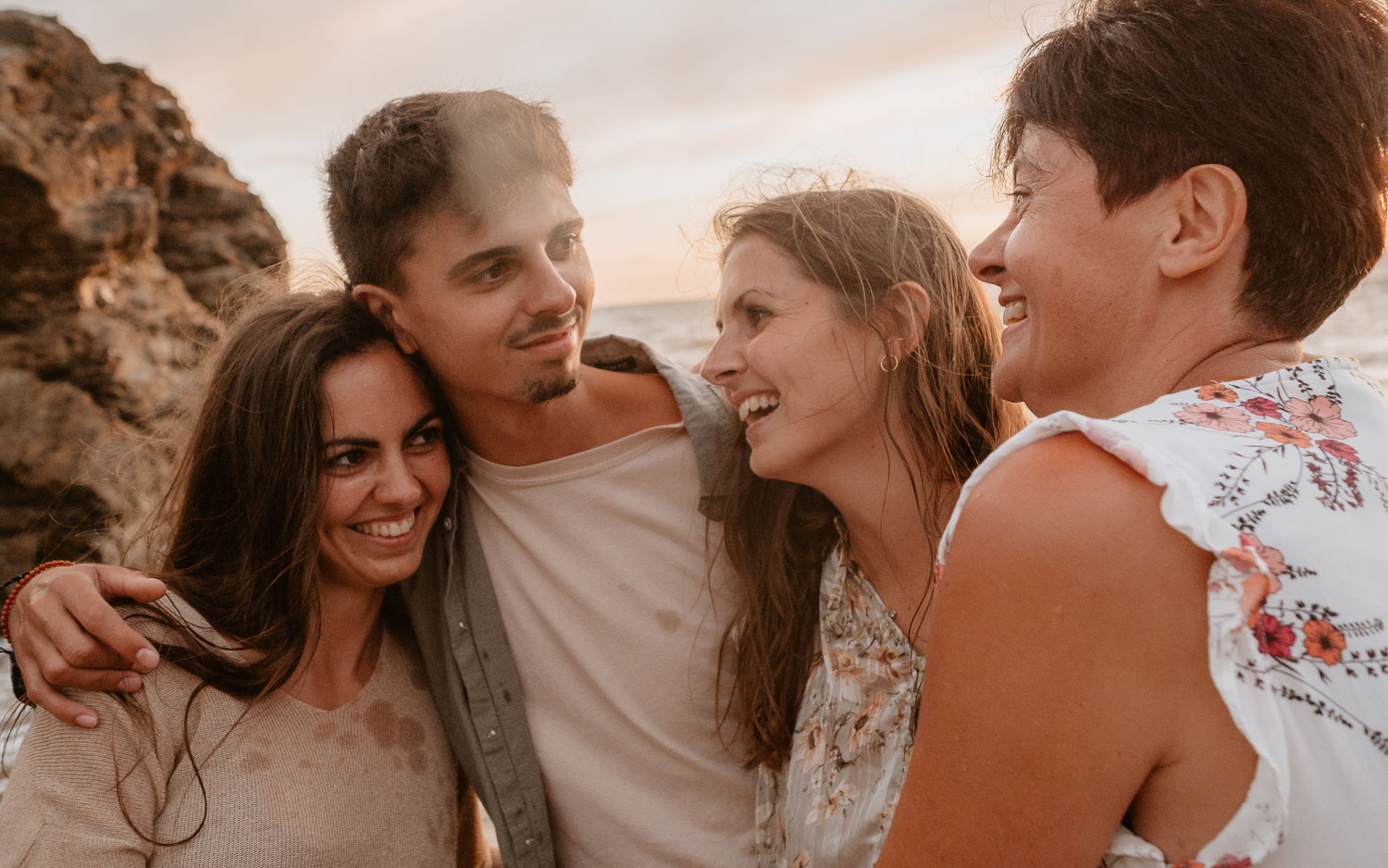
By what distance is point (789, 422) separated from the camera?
2.49 metres

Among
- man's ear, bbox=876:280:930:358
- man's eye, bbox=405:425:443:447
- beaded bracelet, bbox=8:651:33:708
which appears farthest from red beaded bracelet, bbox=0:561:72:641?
man's ear, bbox=876:280:930:358

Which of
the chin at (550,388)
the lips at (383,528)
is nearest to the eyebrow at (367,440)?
the lips at (383,528)

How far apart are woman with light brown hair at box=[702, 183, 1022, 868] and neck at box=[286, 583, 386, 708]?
1031mm

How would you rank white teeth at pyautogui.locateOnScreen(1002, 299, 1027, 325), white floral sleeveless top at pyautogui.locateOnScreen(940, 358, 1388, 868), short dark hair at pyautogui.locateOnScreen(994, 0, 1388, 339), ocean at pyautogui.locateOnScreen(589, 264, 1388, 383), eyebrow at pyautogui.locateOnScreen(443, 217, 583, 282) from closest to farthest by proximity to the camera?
white floral sleeveless top at pyautogui.locateOnScreen(940, 358, 1388, 868)
short dark hair at pyautogui.locateOnScreen(994, 0, 1388, 339)
white teeth at pyautogui.locateOnScreen(1002, 299, 1027, 325)
eyebrow at pyautogui.locateOnScreen(443, 217, 583, 282)
ocean at pyautogui.locateOnScreen(589, 264, 1388, 383)

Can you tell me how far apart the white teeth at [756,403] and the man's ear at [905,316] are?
34 cm

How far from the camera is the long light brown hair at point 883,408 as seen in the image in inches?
98.3

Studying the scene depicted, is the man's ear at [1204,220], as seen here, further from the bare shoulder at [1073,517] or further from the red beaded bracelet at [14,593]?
the red beaded bracelet at [14,593]

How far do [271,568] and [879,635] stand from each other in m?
1.61

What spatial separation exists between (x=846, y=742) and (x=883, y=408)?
2.78ft

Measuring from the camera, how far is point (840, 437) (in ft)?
8.18

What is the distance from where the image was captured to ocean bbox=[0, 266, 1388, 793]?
3.42 m

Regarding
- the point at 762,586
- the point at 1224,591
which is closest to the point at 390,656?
the point at 762,586

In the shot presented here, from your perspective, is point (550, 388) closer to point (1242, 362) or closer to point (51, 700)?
point (51, 700)

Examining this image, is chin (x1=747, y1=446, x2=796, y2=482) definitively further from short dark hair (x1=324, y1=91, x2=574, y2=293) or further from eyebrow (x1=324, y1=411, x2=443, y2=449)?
short dark hair (x1=324, y1=91, x2=574, y2=293)
